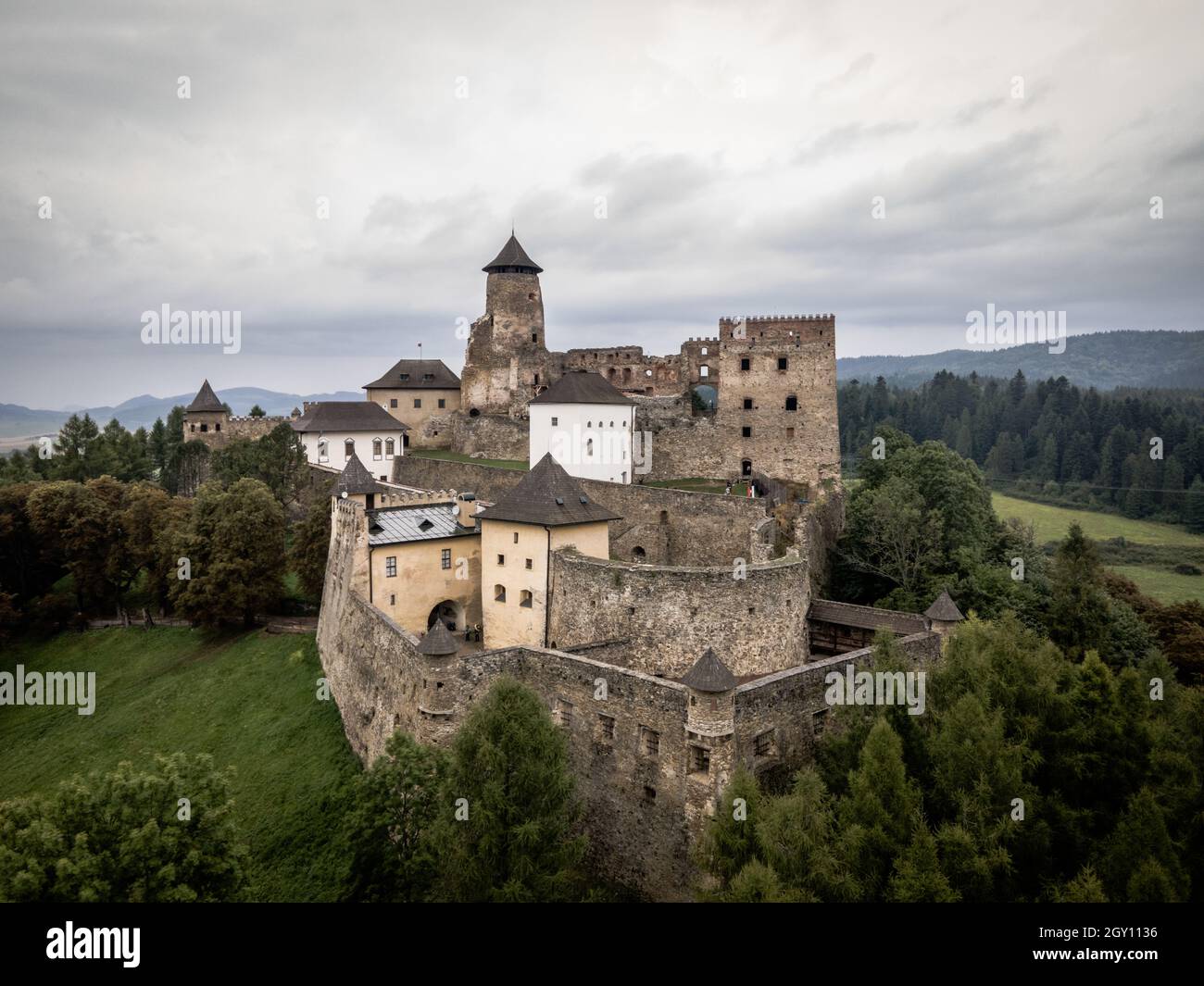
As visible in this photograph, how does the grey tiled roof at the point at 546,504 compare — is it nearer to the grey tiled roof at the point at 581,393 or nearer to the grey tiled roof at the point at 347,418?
the grey tiled roof at the point at 581,393

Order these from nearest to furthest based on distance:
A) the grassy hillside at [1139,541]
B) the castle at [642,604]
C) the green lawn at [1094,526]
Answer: the castle at [642,604] → the grassy hillside at [1139,541] → the green lawn at [1094,526]

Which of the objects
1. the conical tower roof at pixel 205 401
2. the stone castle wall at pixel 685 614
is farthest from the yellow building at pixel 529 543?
the conical tower roof at pixel 205 401

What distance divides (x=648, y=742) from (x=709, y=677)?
368 centimetres

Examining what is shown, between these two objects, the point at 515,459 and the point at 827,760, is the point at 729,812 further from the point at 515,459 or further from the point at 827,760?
the point at 515,459

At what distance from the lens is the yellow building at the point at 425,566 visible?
123 ft

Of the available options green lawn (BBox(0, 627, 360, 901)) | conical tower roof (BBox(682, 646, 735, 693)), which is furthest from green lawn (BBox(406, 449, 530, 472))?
conical tower roof (BBox(682, 646, 735, 693))

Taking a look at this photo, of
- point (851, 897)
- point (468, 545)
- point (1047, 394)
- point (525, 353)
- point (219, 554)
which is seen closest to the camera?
point (851, 897)

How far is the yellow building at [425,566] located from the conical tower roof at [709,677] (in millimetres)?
16912

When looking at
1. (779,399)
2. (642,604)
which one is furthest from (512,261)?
(642,604)

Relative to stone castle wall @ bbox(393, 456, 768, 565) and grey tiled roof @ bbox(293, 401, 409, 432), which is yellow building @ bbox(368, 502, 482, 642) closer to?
stone castle wall @ bbox(393, 456, 768, 565)

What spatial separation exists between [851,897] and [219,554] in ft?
133

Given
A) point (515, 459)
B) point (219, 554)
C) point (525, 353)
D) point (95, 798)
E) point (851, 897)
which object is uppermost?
point (525, 353)
